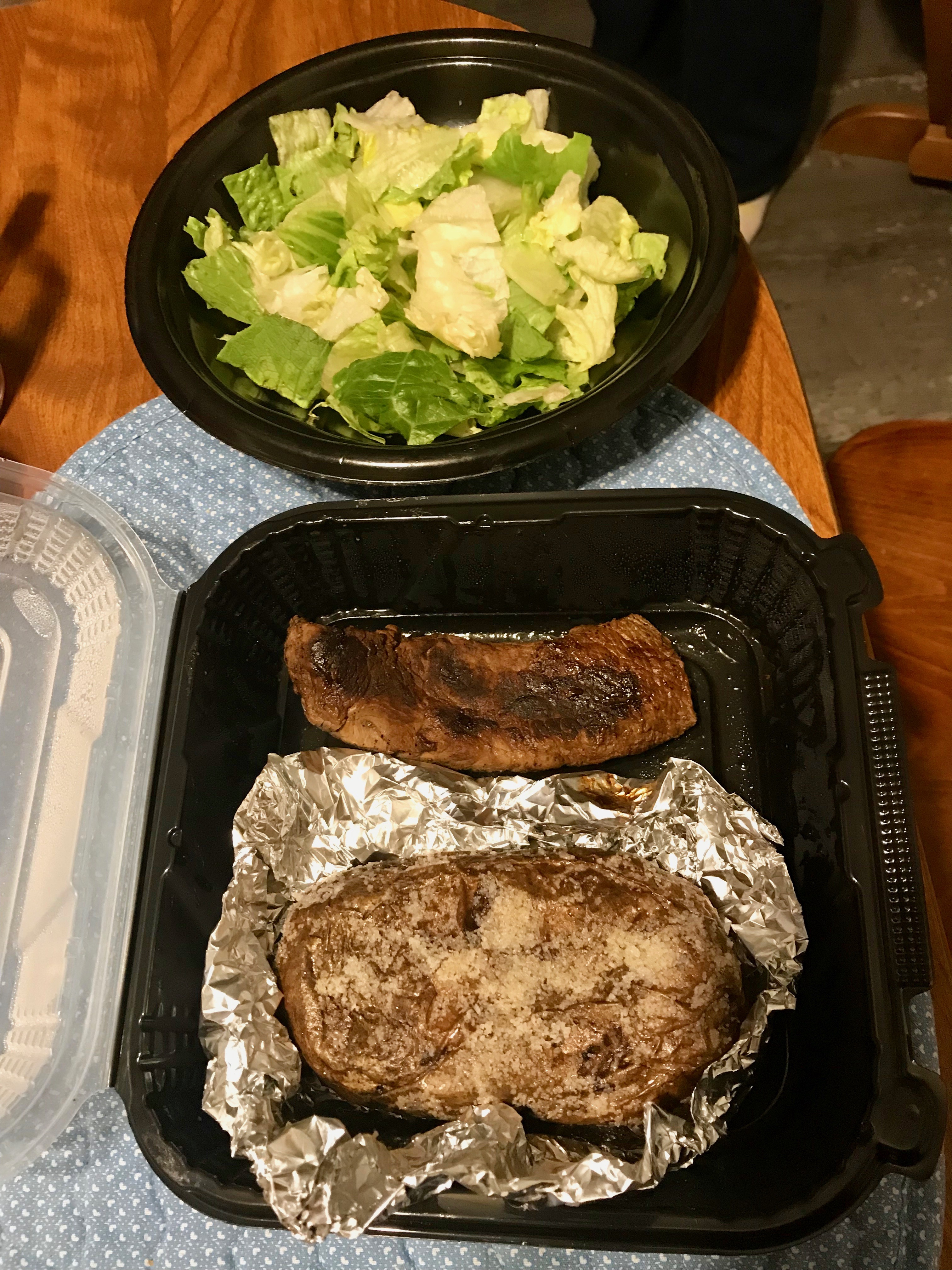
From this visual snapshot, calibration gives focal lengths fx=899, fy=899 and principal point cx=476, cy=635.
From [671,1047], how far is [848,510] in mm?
1140

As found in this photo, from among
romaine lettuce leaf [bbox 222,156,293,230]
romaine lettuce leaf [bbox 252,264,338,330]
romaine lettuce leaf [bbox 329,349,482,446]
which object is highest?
romaine lettuce leaf [bbox 222,156,293,230]

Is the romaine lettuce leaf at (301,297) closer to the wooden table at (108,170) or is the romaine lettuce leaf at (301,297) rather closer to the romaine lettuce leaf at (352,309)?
the romaine lettuce leaf at (352,309)

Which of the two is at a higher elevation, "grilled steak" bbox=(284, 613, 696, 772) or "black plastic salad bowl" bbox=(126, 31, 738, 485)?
"black plastic salad bowl" bbox=(126, 31, 738, 485)

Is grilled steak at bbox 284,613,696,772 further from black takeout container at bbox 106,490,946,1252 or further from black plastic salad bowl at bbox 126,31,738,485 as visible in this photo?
black plastic salad bowl at bbox 126,31,738,485

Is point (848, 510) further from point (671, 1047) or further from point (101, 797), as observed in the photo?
point (101, 797)

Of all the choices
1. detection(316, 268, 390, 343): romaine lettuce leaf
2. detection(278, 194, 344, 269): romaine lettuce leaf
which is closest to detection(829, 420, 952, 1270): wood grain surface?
detection(316, 268, 390, 343): romaine lettuce leaf

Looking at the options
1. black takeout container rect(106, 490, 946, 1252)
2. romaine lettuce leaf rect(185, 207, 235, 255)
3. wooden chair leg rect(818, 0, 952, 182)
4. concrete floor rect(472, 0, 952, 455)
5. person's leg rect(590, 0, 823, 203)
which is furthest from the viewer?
concrete floor rect(472, 0, 952, 455)

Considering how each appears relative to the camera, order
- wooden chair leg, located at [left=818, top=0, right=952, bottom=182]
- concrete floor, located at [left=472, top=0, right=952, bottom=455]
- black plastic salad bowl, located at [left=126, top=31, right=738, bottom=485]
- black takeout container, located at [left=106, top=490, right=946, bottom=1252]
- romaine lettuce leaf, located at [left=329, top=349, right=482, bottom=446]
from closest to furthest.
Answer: black takeout container, located at [left=106, top=490, right=946, bottom=1252] → black plastic salad bowl, located at [left=126, top=31, right=738, bottom=485] → romaine lettuce leaf, located at [left=329, top=349, right=482, bottom=446] → wooden chair leg, located at [left=818, top=0, right=952, bottom=182] → concrete floor, located at [left=472, top=0, right=952, bottom=455]

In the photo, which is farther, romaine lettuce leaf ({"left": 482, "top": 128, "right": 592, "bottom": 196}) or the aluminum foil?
romaine lettuce leaf ({"left": 482, "top": 128, "right": 592, "bottom": 196})

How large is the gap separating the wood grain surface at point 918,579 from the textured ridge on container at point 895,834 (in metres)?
0.54

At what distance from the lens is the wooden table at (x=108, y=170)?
1.63 metres

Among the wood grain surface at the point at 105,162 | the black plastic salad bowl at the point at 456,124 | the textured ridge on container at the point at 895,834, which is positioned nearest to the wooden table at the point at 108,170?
the wood grain surface at the point at 105,162

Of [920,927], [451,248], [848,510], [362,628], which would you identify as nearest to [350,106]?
[451,248]

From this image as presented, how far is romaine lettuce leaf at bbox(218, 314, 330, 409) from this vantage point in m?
1.54
